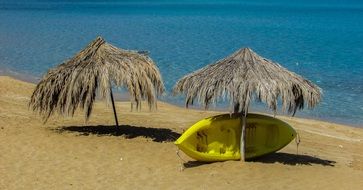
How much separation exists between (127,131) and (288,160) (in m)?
4.25

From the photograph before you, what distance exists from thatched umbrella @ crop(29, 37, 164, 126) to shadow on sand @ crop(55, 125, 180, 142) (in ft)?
2.26

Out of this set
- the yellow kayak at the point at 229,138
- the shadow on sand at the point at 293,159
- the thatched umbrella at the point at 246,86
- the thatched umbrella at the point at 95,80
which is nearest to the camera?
the thatched umbrella at the point at 246,86

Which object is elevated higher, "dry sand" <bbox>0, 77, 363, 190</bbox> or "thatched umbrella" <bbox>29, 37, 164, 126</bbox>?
"thatched umbrella" <bbox>29, 37, 164, 126</bbox>

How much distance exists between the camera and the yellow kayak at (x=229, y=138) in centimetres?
1223

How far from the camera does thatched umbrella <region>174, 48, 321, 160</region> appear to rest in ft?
38.0

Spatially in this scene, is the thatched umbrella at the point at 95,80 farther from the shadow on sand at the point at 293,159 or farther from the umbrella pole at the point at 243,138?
the shadow on sand at the point at 293,159

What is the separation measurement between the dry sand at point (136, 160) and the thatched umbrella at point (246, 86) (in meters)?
1.21

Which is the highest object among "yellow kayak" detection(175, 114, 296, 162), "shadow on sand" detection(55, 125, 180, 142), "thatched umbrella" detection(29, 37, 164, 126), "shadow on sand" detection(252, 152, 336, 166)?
"thatched umbrella" detection(29, 37, 164, 126)

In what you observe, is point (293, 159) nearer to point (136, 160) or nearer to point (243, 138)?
point (243, 138)

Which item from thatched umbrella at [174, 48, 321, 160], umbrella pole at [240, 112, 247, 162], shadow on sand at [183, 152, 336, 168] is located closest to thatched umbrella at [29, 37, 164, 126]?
thatched umbrella at [174, 48, 321, 160]

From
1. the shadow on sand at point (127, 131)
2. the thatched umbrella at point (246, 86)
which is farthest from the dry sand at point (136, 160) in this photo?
the thatched umbrella at point (246, 86)

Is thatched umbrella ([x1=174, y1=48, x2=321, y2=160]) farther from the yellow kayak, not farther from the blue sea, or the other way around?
the blue sea

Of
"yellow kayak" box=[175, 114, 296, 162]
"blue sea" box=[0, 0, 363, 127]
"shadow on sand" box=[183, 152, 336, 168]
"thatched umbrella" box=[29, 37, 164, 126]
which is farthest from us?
"blue sea" box=[0, 0, 363, 127]

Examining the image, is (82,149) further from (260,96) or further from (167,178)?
(260,96)
